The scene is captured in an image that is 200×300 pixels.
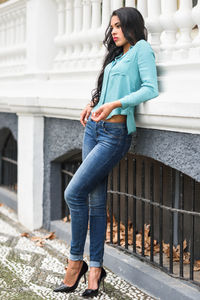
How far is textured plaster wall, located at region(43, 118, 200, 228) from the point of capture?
10.3 feet

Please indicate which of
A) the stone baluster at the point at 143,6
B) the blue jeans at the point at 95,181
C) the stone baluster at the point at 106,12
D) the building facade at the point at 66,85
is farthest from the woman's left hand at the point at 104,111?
the stone baluster at the point at 106,12

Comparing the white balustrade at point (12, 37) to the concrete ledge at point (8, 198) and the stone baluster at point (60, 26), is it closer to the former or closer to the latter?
the stone baluster at point (60, 26)

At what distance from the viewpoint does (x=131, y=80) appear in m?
3.26

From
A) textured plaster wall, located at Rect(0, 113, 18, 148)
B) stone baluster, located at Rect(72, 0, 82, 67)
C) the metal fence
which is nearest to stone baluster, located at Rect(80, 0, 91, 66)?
stone baluster, located at Rect(72, 0, 82, 67)

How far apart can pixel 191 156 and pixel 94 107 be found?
82 centimetres

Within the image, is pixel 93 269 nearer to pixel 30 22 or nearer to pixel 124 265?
pixel 124 265

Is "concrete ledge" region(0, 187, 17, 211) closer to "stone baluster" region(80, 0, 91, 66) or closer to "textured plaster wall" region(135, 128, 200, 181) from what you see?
"stone baluster" region(80, 0, 91, 66)

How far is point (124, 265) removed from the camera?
12.4 feet

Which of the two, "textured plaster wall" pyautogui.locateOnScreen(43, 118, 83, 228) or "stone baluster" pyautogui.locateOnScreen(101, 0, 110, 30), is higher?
"stone baluster" pyautogui.locateOnScreen(101, 0, 110, 30)

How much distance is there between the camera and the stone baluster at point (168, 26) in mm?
3504

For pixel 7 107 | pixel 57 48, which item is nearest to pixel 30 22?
pixel 57 48

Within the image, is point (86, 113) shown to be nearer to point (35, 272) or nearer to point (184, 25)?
point (184, 25)

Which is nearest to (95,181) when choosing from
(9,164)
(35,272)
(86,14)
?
(35,272)

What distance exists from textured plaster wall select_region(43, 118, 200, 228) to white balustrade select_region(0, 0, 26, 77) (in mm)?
1223
